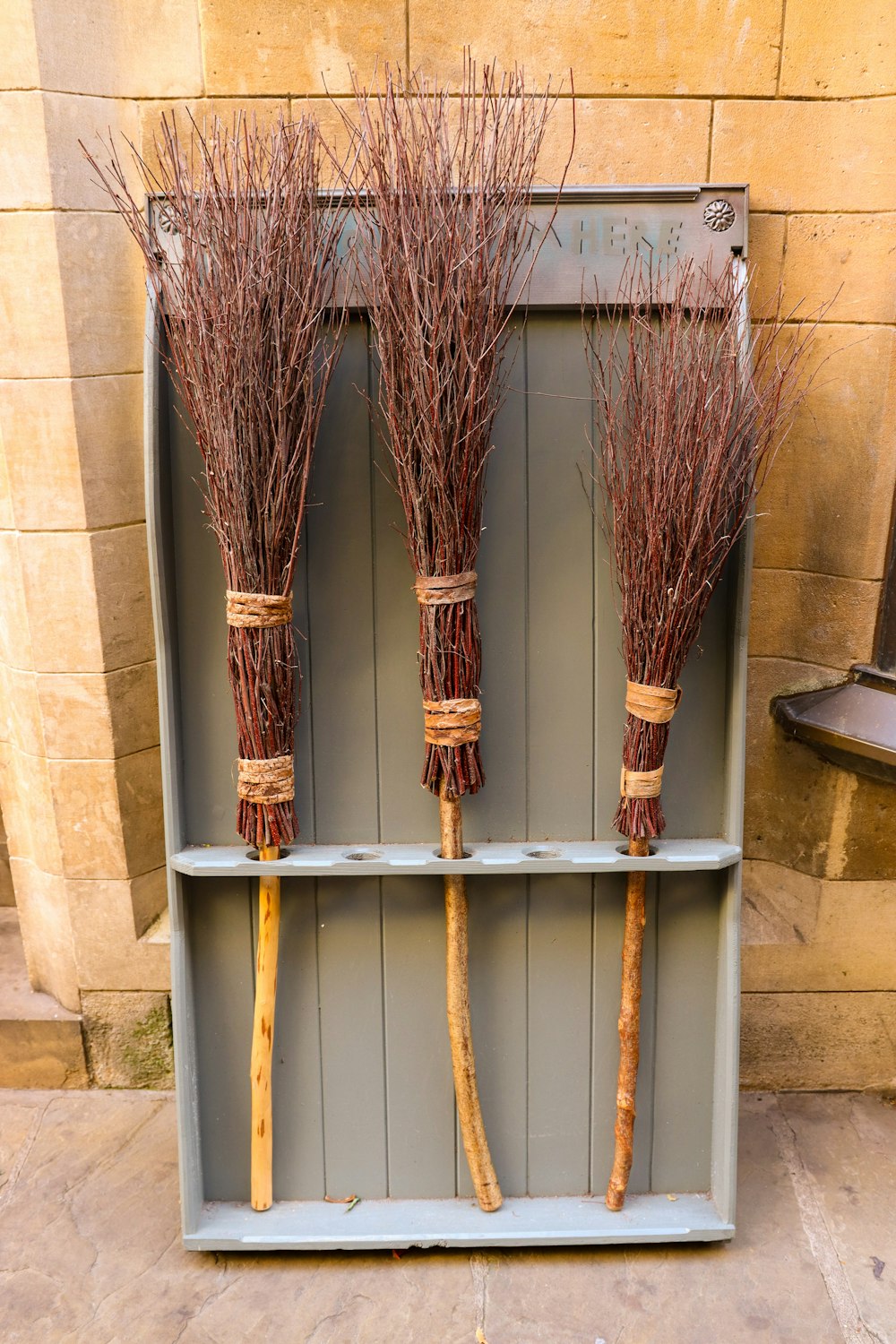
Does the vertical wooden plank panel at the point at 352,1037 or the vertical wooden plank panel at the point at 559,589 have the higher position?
the vertical wooden plank panel at the point at 559,589

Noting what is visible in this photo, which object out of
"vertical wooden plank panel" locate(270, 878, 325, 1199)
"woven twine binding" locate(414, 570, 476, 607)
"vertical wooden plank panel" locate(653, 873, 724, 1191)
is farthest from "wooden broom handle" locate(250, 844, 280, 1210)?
"vertical wooden plank panel" locate(653, 873, 724, 1191)

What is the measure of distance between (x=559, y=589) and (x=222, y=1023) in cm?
117

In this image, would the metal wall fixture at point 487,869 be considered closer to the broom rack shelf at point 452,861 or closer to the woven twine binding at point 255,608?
the broom rack shelf at point 452,861

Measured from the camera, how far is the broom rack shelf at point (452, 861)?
197 centimetres

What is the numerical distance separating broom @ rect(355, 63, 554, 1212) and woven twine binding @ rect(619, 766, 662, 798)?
0.29 meters

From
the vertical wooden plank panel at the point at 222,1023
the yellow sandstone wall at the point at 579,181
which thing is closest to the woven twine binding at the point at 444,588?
the vertical wooden plank panel at the point at 222,1023

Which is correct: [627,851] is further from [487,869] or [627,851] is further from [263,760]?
[263,760]

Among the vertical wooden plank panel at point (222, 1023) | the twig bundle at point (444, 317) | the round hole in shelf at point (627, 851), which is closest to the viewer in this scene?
the twig bundle at point (444, 317)

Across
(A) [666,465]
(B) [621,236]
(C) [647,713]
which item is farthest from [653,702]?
(B) [621,236]

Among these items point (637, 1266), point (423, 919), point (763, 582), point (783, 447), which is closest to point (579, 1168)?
point (637, 1266)

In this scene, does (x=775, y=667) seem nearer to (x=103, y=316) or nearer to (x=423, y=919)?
(x=423, y=919)

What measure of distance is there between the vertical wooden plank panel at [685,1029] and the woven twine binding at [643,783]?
0.84 ft

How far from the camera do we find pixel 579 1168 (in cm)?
216

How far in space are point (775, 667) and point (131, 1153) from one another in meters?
1.95
